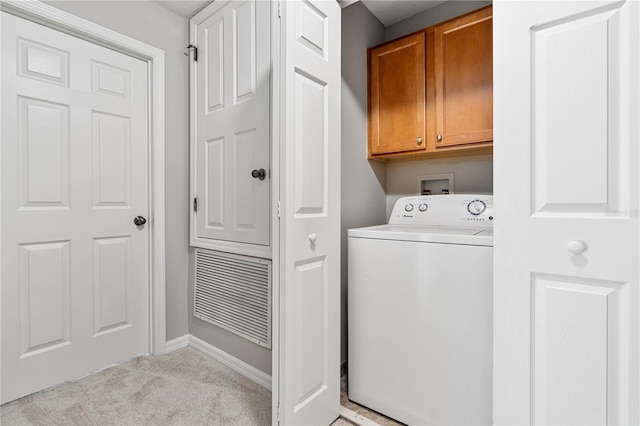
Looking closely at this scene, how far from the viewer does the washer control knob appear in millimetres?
1734

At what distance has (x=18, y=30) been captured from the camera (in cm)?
163

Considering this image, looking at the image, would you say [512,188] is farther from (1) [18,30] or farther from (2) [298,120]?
(1) [18,30]

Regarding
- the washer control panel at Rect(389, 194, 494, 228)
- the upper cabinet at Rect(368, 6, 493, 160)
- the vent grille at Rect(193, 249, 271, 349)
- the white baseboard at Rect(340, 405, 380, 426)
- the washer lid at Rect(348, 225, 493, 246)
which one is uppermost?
the upper cabinet at Rect(368, 6, 493, 160)

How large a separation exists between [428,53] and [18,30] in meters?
2.29

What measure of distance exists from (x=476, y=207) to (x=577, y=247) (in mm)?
840

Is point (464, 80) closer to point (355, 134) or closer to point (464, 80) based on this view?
point (464, 80)

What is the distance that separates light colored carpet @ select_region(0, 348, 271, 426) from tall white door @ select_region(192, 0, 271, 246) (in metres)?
0.86

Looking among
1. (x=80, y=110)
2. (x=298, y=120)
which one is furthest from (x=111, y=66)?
(x=298, y=120)

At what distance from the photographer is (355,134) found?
6.87 feet

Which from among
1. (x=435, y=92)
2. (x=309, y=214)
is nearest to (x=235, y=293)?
(x=309, y=214)

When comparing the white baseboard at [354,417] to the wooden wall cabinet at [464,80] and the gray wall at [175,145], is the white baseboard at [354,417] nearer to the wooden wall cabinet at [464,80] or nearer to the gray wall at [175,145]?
the gray wall at [175,145]

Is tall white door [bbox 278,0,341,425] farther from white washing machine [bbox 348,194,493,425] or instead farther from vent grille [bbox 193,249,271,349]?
vent grille [bbox 193,249,271,349]

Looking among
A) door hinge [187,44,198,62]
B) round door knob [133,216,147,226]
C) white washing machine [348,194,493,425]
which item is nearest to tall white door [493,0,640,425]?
white washing machine [348,194,493,425]

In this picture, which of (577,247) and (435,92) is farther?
(435,92)
